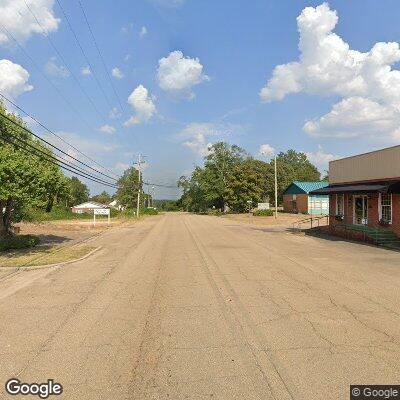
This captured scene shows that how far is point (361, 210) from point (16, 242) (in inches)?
872

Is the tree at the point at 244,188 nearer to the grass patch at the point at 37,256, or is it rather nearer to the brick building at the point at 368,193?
the brick building at the point at 368,193

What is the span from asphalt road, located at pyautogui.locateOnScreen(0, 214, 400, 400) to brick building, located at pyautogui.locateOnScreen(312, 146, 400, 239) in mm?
11414

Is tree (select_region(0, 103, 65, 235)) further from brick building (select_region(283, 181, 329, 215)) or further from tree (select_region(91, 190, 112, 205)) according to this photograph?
tree (select_region(91, 190, 112, 205))

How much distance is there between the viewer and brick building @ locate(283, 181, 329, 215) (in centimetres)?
6706

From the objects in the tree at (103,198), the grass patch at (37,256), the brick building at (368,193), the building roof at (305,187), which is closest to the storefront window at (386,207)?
the brick building at (368,193)

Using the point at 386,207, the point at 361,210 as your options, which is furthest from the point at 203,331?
the point at 361,210

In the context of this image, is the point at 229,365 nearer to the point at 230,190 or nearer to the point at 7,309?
the point at 7,309

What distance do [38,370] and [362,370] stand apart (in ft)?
14.9

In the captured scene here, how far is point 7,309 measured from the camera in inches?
375

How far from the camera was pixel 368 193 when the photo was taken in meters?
27.1

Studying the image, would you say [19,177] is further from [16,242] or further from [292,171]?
[292,171]

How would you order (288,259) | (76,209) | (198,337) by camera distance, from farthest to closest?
(76,209)
(288,259)
(198,337)

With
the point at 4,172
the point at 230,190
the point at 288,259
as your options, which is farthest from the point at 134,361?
the point at 230,190

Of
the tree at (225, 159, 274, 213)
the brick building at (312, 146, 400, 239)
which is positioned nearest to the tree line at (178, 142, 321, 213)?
the tree at (225, 159, 274, 213)
